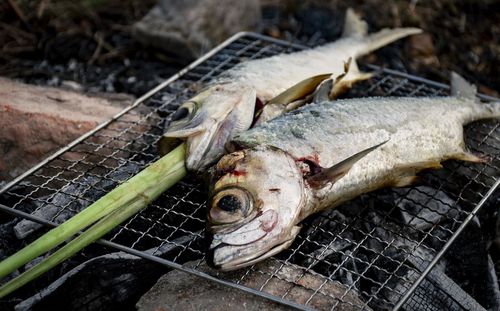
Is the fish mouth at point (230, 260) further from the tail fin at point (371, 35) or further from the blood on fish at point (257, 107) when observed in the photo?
the tail fin at point (371, 35)

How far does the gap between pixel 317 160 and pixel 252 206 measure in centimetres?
50

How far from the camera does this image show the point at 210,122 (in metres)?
3.53

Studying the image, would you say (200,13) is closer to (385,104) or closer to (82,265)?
(385,104)

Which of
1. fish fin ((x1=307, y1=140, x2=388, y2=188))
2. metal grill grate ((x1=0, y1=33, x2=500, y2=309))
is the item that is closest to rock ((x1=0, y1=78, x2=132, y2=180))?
metal grill grate ((x1=0, y1=33, x2=500, y2=309))

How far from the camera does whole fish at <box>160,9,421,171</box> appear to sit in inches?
136

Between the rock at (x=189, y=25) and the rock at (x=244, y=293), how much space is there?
2919 mm

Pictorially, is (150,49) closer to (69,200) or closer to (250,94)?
(250,94)

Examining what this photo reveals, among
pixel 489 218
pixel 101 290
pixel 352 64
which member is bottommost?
pixel 489 218

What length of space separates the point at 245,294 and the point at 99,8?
419cm

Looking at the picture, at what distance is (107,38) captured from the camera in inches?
237

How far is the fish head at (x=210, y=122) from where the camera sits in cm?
343

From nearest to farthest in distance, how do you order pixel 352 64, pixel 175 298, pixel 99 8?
pixel 175 298 < pixel 352 64 < pixel 99 8

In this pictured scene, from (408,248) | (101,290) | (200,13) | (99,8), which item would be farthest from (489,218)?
(99,8)

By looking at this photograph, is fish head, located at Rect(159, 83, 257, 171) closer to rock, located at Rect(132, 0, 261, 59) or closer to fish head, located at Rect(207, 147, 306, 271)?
fish head, located at Rect(207, 147, 306, 271)
